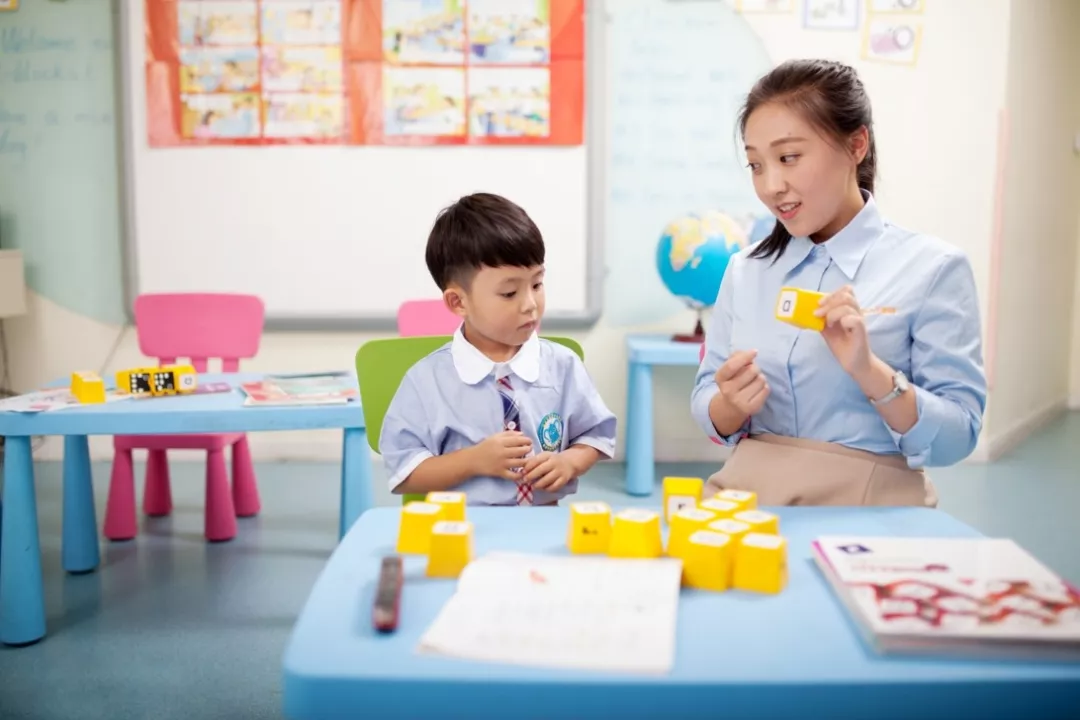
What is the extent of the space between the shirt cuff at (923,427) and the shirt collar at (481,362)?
55 centimetres

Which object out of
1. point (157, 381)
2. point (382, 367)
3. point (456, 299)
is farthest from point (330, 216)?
point (456, 299)

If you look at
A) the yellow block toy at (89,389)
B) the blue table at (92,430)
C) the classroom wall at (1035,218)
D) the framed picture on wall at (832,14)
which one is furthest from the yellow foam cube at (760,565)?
the classroom wall at (1035,218)

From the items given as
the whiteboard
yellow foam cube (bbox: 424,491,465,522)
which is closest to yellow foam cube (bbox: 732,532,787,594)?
yellow foam cube (bbox: 424,491,465,522)

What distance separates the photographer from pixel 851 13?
3990 millimetres

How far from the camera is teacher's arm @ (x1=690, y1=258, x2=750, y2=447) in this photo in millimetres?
1441

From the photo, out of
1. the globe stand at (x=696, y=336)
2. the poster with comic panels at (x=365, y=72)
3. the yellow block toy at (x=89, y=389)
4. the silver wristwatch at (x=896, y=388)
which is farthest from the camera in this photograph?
the poster with comic panels at (x=365, y=72)

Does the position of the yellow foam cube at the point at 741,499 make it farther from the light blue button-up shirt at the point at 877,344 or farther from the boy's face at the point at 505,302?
the boy's face at the point at 505,302

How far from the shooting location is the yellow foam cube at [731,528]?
3.05 feet

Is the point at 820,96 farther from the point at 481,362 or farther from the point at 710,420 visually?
the point at 481,362

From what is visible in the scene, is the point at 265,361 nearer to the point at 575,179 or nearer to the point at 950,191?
the point at 575,179

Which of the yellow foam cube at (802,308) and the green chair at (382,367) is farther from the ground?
the yellow foam cube at (802,308)

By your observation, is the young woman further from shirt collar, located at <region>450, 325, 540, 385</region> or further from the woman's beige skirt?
shirt collar, located at <region>450, 325, 540, 385</region>

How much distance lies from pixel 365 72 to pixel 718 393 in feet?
9.62

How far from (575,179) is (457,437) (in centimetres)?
260
